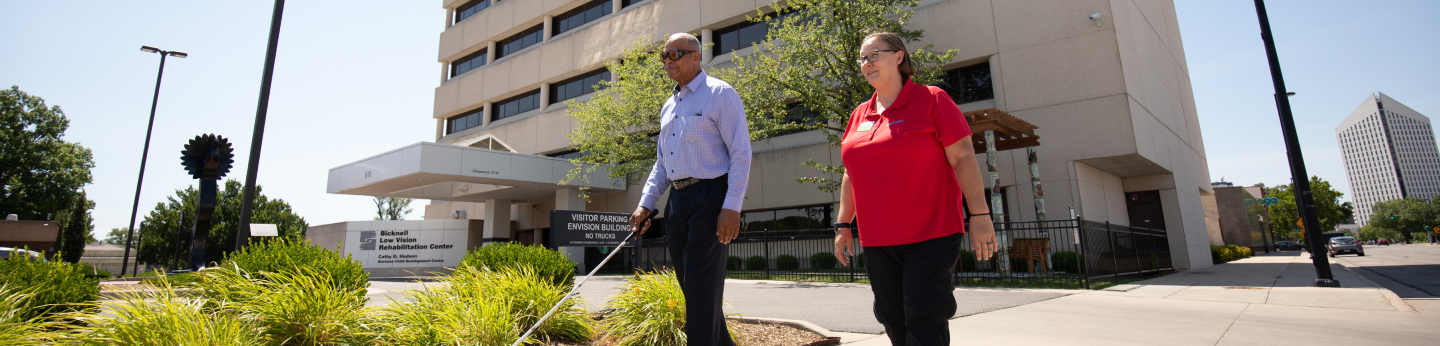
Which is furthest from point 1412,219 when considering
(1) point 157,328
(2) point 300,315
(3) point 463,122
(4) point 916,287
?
(1) point 157,328

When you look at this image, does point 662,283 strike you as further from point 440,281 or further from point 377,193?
point 377,193

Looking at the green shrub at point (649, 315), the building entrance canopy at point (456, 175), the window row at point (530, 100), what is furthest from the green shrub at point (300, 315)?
the window row at point (530, 100)

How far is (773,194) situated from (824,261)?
4.67 meters

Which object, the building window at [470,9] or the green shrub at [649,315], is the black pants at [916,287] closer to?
the green shrub at [649,315]

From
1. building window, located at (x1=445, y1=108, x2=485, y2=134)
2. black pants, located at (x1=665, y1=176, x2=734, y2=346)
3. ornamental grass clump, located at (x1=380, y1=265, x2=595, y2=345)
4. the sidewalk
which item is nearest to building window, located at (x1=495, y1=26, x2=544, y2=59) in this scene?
building window, located at (x1=445, y1=108, x2=485, y2=134)

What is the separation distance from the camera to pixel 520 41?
2938 cm

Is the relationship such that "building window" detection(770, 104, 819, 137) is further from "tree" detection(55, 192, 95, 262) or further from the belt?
"tree" detection(55, 192, 95, 262)

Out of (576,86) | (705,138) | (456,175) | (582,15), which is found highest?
(582,15)

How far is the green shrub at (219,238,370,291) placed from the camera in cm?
425

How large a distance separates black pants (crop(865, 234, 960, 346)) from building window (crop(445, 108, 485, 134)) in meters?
29.6

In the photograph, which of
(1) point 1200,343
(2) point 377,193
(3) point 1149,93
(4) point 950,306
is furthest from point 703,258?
(2) point 377,193

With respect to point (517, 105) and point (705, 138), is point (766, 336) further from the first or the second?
point (517, 105)

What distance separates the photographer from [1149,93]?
16.7 m

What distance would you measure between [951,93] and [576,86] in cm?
1527
